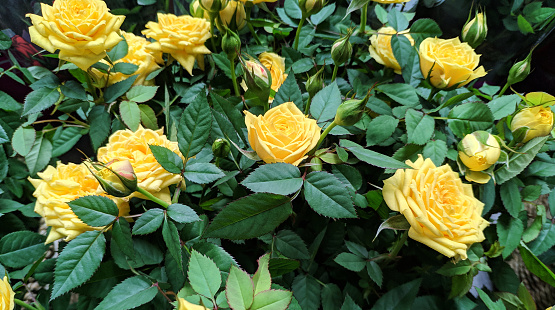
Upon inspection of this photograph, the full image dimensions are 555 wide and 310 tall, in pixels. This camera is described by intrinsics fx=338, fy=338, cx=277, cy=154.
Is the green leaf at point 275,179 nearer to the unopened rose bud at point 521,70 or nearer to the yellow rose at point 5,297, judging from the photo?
the yellow rose at point 5,297

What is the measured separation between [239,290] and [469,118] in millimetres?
371

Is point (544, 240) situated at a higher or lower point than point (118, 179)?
lower

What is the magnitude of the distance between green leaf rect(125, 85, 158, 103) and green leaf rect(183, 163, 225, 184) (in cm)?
18

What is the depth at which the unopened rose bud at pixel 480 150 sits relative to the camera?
41cm

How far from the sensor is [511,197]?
18.1 inches

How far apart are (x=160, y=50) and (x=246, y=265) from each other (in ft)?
1.13

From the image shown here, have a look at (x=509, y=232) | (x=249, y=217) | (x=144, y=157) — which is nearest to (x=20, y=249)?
(x=144, y=157)

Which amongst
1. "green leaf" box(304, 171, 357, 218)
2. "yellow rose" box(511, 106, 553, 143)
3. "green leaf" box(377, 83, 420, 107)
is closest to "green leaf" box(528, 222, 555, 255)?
"yellow rose" box(511, 106, 553, 143)

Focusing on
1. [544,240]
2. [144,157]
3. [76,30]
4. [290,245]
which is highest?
[76,30]

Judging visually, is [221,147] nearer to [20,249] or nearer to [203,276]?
[203,276]

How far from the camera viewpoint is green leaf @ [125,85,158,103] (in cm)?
48

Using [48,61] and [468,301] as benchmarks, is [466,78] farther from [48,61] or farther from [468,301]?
[48,61]

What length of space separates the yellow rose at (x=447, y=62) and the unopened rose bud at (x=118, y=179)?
1.22ft

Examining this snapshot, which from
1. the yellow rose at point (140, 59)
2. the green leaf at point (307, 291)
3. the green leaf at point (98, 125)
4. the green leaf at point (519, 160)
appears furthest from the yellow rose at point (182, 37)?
the green leaf at point (519, 160)
